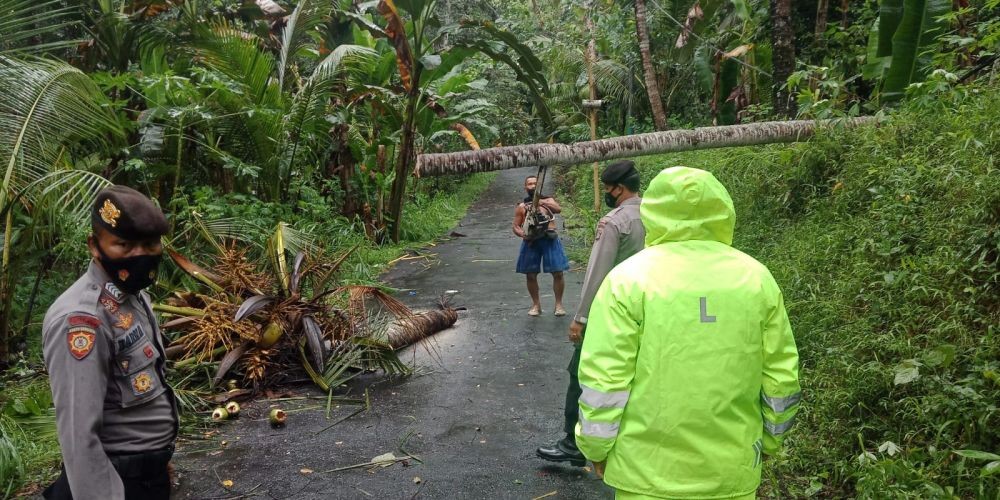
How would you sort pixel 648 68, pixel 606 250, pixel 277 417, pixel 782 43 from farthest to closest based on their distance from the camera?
pixel 648 68 < pixel 782 43 < pixel 277 417 < pixel 606 250

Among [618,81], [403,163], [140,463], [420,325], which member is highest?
[140,463]

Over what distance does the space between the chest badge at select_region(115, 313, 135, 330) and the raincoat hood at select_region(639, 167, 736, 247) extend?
176 centimetres

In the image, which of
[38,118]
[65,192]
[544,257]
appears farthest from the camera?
[544,257]

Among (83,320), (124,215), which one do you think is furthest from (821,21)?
(83,320)

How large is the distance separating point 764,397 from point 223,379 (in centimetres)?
471

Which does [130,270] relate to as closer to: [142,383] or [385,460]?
[142,383]

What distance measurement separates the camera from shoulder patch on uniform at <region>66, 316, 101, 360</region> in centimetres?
216

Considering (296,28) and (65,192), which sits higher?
(296,28)

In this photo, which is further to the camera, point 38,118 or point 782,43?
point 782,43

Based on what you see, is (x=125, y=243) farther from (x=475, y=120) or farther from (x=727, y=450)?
(x=475, y=120)

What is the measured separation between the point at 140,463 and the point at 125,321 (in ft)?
1.52

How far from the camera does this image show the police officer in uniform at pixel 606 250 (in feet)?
14.1

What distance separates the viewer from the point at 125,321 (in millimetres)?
2385

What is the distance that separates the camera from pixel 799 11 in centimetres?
A: 1116
